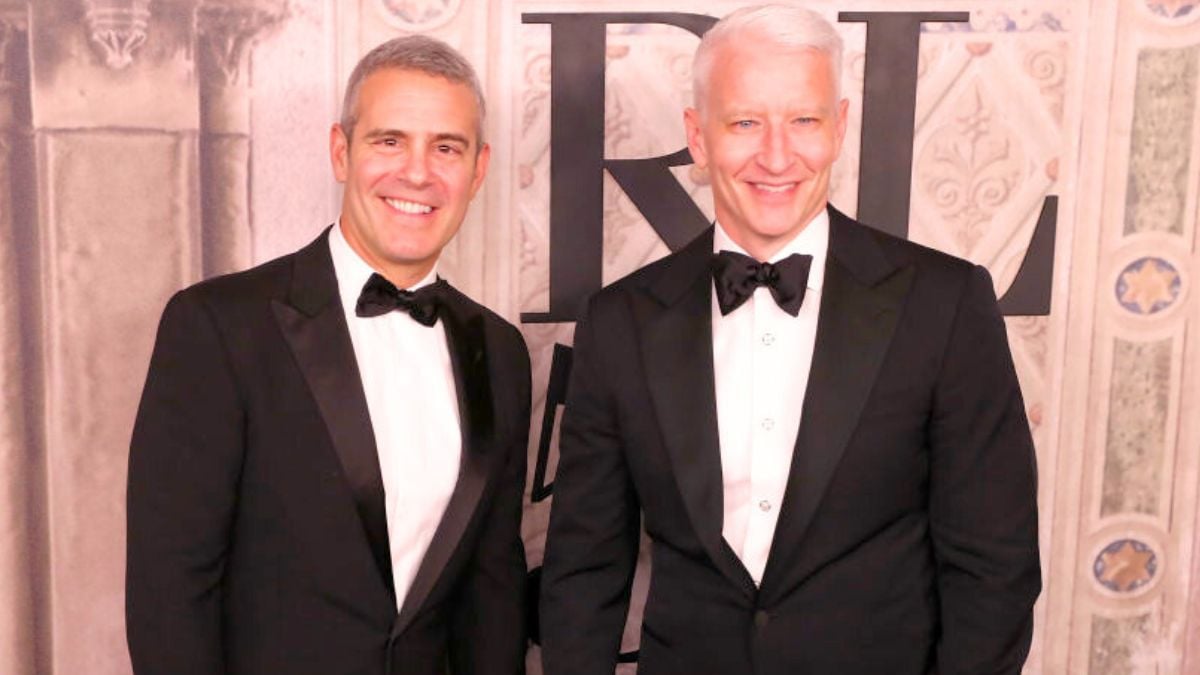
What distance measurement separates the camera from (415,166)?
2.22m

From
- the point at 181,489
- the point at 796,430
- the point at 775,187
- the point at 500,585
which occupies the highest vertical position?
the point at 775,187

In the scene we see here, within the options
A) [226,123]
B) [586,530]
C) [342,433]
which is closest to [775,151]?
[586,530]

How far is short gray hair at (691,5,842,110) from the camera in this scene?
206 centimetres

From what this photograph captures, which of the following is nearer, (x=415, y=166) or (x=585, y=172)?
(x=415, y=166)

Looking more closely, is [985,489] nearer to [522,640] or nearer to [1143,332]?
[522,640]

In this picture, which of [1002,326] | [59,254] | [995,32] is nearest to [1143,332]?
[995,32]

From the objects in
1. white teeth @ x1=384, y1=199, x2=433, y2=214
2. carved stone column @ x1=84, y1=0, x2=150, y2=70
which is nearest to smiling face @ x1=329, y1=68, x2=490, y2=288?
white teeth @ x1=384, y1=199, x2=433, y2=214

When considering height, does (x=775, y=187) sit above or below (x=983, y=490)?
above

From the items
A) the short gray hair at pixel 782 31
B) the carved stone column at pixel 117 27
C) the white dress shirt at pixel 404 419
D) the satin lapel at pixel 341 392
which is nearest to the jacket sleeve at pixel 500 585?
Result: the white dress shirt at pixel 404 419

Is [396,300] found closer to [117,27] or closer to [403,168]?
[403,168]

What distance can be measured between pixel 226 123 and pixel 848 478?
1810mm

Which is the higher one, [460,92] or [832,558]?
[460,92]

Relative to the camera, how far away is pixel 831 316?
208cm

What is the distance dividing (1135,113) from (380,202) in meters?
1.94
